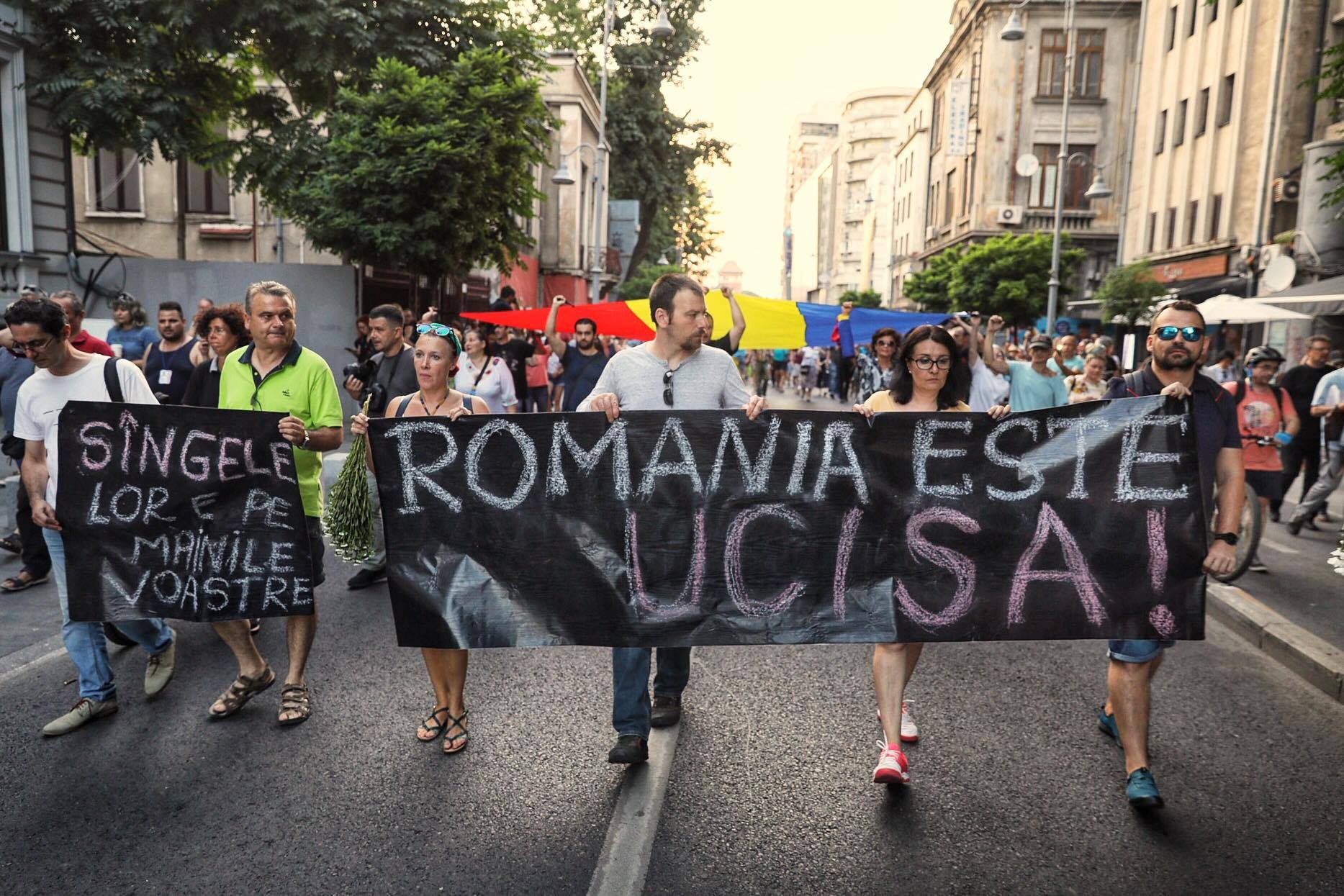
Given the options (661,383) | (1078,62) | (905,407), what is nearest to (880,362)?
(905,407)

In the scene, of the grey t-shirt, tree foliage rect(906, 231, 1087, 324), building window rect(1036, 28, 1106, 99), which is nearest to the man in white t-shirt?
the grey t-shirt

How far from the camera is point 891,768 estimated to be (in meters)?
3.91

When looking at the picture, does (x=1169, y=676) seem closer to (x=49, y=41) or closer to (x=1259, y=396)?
(x=1259, y=396)

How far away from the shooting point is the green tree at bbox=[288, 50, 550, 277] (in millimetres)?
15453

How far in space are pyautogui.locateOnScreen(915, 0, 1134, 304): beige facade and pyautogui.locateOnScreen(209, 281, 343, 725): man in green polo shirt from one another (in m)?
40.5

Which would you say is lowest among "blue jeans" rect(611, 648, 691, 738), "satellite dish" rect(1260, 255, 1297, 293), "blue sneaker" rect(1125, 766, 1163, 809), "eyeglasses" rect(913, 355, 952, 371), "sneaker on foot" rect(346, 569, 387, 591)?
"sneaker on foot" rect(346, 569, 387, 591)

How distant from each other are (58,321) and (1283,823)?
5061mm

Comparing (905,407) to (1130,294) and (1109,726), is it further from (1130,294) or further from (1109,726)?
(1130,294)

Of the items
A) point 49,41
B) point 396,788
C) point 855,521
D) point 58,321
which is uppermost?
point 49,41

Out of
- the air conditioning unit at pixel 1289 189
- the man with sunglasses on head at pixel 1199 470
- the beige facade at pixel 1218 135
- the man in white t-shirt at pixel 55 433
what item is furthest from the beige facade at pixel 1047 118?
the man in white t-shirt at pixel 55 433

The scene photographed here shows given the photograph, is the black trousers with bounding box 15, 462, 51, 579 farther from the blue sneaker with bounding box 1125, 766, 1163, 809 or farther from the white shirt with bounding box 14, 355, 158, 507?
the blue sneaker with bounding box 1125, 766, 1163, 809

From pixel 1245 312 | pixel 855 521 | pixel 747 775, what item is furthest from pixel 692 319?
pixel 1245 312

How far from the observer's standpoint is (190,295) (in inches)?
708

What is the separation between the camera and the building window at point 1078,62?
42594 mm
